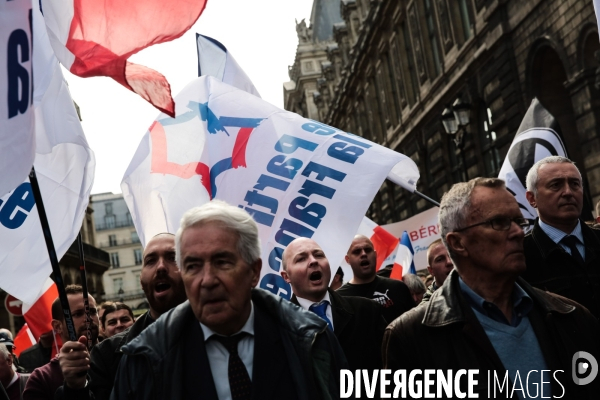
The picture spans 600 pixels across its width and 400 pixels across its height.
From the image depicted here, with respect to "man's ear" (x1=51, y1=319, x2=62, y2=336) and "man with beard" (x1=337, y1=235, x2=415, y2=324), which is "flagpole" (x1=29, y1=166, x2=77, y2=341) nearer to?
"man's ear" (x1=51, y1=319, x2=62, y2=336)

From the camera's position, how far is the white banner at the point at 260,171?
5684 millimetres

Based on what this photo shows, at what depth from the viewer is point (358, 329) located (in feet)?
16.9

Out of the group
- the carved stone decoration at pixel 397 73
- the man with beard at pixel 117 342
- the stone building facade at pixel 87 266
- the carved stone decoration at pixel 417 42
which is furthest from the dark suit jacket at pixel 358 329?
the stone building facade at pixel 87 266

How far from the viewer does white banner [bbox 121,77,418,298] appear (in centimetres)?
568

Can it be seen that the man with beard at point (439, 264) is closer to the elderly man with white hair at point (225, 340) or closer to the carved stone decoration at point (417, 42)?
the elderly man with white hair at point (225, 340)

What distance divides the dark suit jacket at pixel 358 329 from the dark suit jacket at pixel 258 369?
2.20 meters

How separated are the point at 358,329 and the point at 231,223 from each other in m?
2.41

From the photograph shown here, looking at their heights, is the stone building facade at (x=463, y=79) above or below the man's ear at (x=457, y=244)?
above

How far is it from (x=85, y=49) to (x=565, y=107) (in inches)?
599

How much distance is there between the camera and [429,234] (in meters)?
12.9

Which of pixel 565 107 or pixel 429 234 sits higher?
pixel 565 107

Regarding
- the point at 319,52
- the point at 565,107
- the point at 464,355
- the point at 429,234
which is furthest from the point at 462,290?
the point at 319,52

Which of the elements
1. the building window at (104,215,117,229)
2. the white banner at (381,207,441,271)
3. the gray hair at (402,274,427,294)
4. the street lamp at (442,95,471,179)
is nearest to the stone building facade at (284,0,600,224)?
the street lamp at (442,95,471,179)

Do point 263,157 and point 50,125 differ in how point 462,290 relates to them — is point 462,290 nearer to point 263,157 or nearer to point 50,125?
point 50,125
